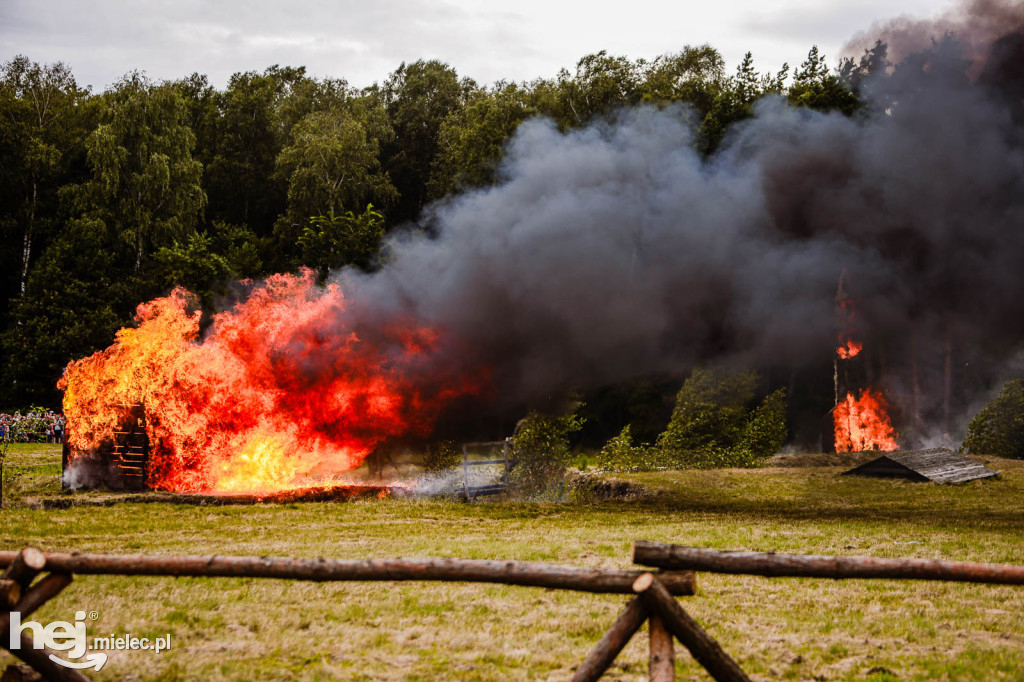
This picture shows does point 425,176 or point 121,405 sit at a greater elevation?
point 425,176

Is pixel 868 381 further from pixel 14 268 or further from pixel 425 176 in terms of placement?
pixel 14 268

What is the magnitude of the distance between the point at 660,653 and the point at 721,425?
23405mm

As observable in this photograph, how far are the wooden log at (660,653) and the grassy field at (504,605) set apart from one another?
4.06ft

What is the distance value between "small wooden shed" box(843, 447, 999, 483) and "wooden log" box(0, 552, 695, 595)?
58.6ft

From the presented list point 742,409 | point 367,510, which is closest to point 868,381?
point 742,409

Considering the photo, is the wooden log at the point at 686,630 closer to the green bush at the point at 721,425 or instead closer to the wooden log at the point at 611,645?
the wooden log at the point at 611,645

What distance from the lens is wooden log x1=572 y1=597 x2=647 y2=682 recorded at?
18.6 ft

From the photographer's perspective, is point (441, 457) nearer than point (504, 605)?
No

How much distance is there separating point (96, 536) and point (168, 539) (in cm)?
131

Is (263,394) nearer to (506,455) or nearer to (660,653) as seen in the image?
(506,455)

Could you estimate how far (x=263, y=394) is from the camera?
19953 mm

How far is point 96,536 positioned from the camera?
43.4 feet

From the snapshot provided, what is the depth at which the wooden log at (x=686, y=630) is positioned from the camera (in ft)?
18.4

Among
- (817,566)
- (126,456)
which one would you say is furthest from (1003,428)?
(126,456)
